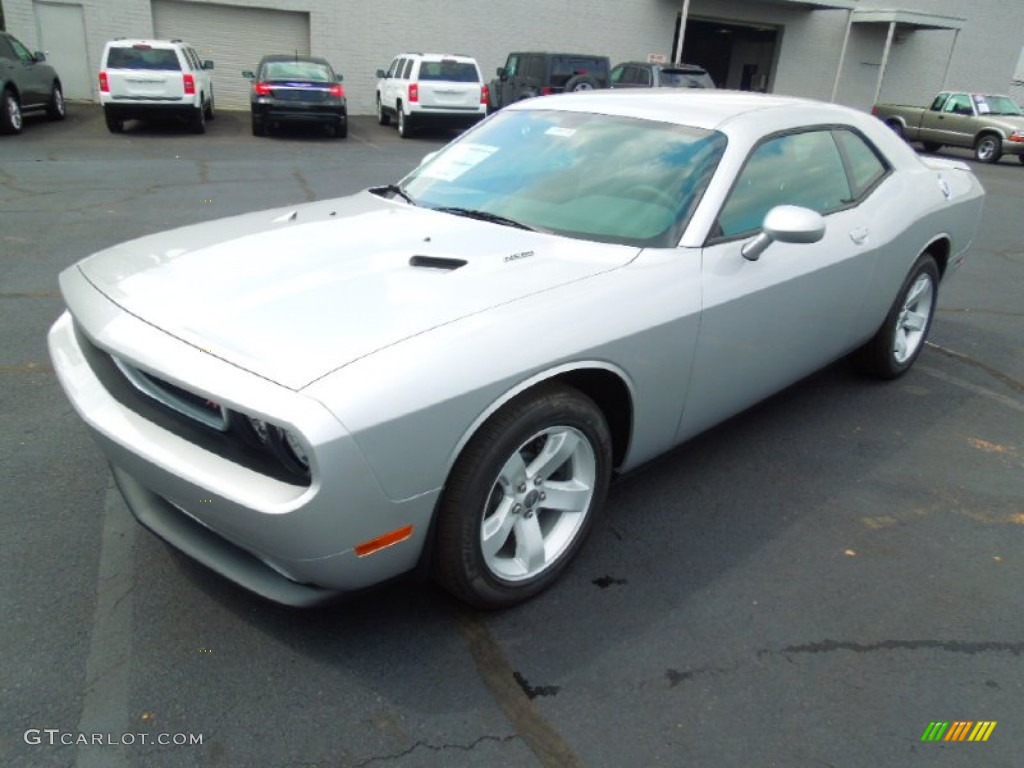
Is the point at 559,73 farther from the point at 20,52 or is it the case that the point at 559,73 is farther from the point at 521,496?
the point at 521,496

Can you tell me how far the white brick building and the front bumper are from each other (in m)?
21.8

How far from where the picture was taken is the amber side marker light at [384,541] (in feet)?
7.08

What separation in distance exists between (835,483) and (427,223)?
85.1 inches

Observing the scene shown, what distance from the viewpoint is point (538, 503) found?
8.86ft

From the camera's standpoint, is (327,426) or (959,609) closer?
(327,426)

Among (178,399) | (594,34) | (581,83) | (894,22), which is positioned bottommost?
(581,83)

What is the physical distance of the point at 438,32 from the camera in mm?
23250

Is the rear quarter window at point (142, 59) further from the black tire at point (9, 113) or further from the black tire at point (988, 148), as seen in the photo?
the black tire at point (988, 148)

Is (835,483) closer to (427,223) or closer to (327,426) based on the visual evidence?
(427,223)

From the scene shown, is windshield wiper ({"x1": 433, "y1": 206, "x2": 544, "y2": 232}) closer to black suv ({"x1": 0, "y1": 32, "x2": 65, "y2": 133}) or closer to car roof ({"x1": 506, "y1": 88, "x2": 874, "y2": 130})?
car roof ({"x1": 506, "y1": 88, "x2": 874, "y2": 130})

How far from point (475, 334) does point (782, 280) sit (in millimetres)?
1619

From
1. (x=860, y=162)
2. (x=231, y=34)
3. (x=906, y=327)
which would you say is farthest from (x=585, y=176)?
(x=231, y=34)

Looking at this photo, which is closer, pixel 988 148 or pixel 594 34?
pixel 988 148

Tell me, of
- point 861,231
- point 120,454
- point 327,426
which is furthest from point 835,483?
point 120,454
